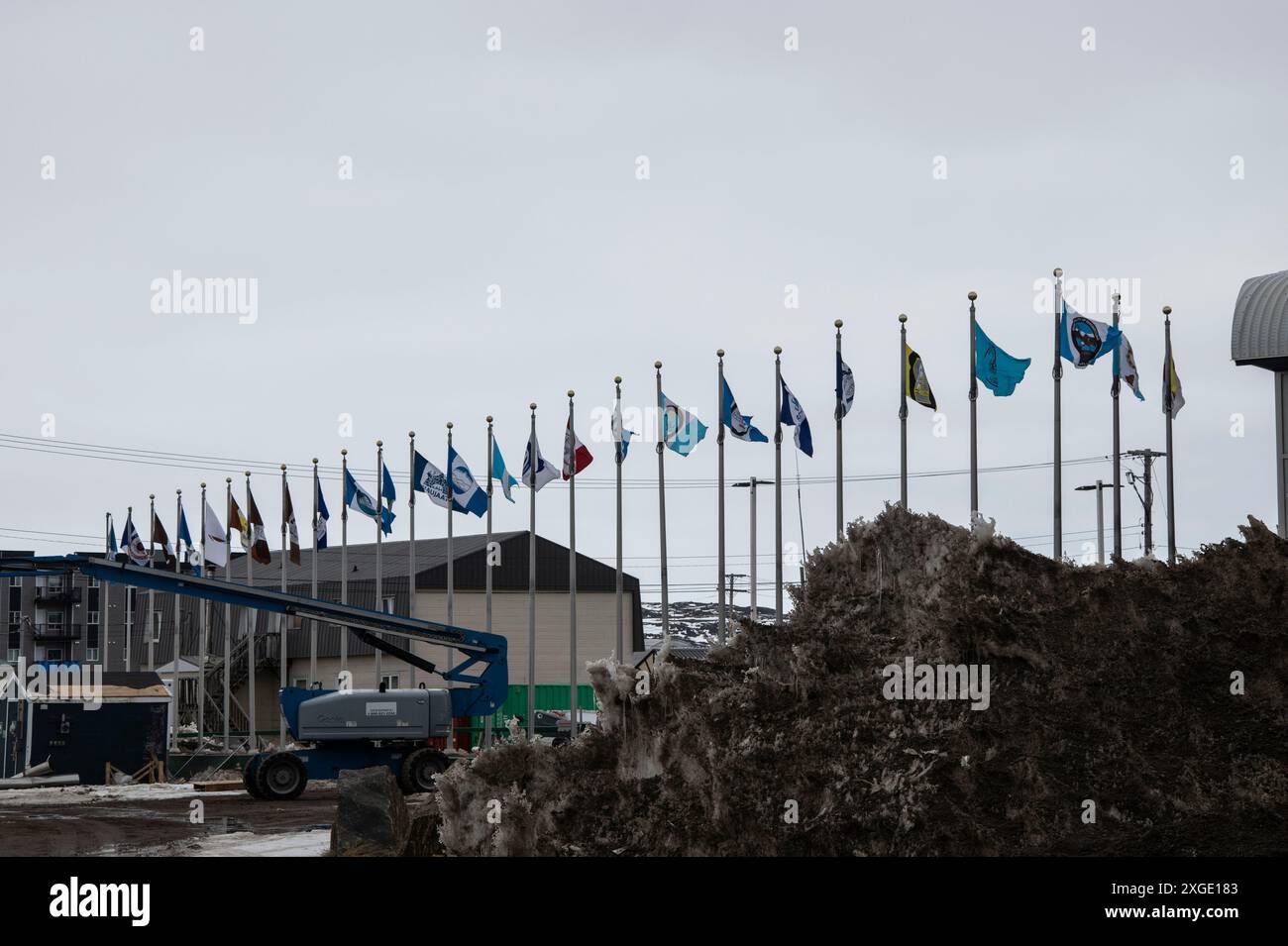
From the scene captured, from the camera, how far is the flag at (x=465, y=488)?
4078cm

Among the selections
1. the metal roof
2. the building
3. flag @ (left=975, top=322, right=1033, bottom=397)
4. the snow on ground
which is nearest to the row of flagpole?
flag @ (left=975, top=322, right=1033, bottom=397)

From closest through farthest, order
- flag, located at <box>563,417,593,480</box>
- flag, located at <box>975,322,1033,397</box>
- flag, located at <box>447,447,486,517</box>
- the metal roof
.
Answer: the metal roof → flag, located at <box>975,322,1033,397</box> → flag, located at <box>563,417,593,480</box> → flag, located at <box>447,447,486,517</box>

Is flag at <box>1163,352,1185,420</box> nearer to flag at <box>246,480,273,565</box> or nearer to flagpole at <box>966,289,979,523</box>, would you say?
flagpole at <box>966,289,979,523</box>

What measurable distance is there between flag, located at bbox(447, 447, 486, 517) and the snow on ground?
30.2ft

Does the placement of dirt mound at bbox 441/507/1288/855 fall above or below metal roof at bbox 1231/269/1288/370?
below

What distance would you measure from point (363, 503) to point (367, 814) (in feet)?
83.4

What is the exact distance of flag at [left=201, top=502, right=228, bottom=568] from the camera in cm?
4631

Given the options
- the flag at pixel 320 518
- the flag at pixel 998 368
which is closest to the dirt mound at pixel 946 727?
the flag at pixel 998 368

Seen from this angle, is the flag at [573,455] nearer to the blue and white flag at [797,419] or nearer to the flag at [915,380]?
the blue and white flag at [797,419]

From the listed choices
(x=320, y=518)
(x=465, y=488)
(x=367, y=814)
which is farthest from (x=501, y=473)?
(x=367, y=814)

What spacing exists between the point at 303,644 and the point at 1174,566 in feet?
173

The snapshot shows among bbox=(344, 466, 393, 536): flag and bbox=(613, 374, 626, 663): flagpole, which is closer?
bbox=(613, 374, 626, 663): flagpole

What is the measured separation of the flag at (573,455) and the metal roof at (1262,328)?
15470mm
